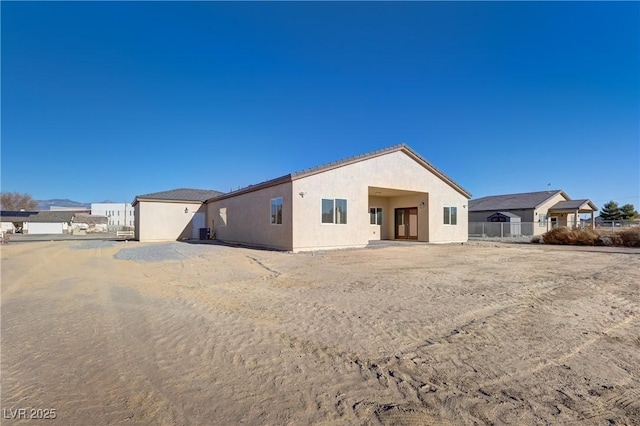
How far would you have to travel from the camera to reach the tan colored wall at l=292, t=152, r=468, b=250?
1556 centimetres

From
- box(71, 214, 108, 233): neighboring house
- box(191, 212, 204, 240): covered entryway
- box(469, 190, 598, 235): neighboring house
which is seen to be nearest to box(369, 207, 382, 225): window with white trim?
box(191, 212, 204, 240): covered entryway

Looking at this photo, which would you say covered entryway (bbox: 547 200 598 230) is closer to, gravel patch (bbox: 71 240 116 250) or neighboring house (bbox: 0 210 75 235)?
gravel patch (bbox: 71 240 116 250)

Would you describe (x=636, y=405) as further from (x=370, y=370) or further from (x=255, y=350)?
(x=255, y=350)

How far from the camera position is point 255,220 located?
18953 millimetres

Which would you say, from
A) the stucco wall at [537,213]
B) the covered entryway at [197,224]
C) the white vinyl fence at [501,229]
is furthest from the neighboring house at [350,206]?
the stucco wall at [537,213]

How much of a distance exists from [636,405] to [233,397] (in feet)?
11.6

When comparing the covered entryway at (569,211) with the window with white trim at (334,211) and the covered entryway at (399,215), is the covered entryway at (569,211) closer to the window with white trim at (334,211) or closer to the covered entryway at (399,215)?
the covered entryway at (399,215)

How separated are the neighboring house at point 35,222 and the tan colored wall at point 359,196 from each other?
2334 inches

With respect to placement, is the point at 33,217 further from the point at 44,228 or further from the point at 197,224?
the point at 197,224

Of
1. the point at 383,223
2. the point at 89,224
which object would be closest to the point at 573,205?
the point at 383,223

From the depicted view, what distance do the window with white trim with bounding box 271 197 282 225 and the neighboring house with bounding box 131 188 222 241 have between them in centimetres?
1234

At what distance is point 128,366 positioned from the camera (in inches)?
140

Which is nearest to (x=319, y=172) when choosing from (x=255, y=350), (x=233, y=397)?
(x=255, y=350)

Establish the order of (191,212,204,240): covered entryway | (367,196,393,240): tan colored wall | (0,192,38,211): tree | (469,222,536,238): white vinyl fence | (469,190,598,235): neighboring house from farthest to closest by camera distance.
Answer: (0,192,38,211): tree
(469,190,598,235): neighboring house
(469,222,536,238): white vinyl fence
(191,212,204,240): covered entryway
(367,196,393,240): tan colored wall
